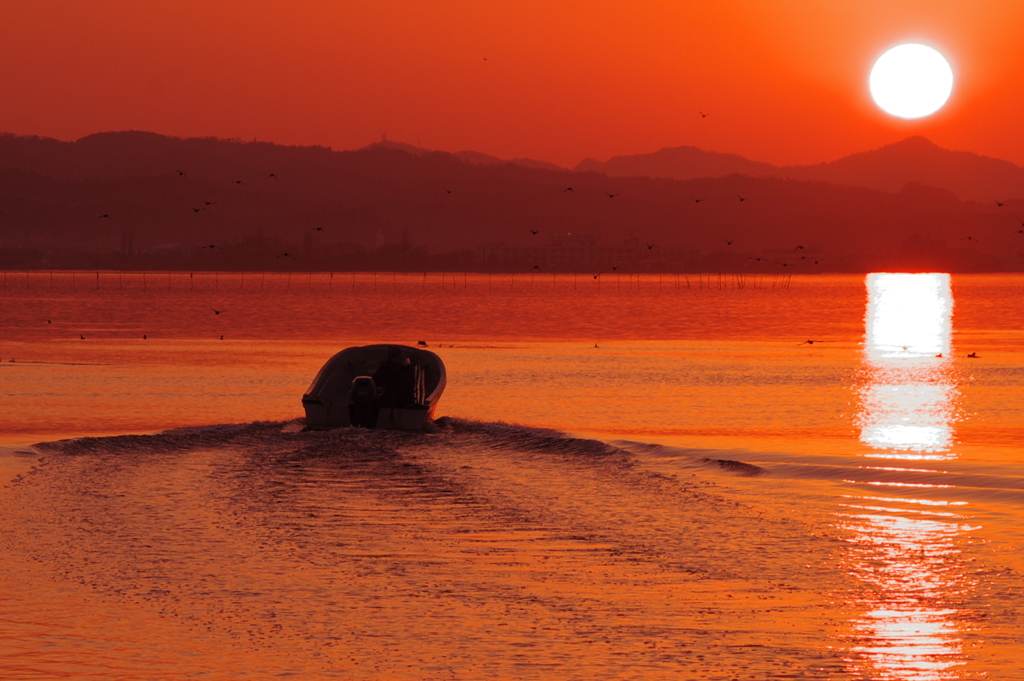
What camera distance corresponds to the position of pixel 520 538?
721 inches

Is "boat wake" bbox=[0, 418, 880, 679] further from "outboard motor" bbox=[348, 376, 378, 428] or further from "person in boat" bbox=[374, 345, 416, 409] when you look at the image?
"person in boat" bbox=[374, 345, 416, 409]

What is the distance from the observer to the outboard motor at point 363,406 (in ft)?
99.3

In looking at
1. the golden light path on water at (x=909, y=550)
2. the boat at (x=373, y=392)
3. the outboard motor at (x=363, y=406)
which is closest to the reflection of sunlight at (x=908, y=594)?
the golden light path on water at (x=909, y=550)

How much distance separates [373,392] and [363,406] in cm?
45

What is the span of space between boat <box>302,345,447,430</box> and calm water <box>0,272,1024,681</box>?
66 centimetres

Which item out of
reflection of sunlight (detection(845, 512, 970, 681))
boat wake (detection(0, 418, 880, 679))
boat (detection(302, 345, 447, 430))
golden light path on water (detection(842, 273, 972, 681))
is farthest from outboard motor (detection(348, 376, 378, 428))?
reflection of sunlight (detection(845, 512, 970, 681))

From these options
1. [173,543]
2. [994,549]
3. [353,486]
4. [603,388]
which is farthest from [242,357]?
[994,549]

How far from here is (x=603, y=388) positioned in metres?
48.1

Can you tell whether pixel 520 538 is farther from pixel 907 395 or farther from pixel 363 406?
pixel 907 395

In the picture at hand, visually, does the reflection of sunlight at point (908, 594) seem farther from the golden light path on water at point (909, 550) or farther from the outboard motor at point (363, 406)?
the outboard motor at point (363, 406)

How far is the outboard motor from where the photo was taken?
30281mm

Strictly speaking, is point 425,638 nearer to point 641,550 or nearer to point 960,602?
point 641,550

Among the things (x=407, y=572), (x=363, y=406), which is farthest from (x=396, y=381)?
(x=407, y=572)

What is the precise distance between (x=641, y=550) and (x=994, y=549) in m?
5.32
